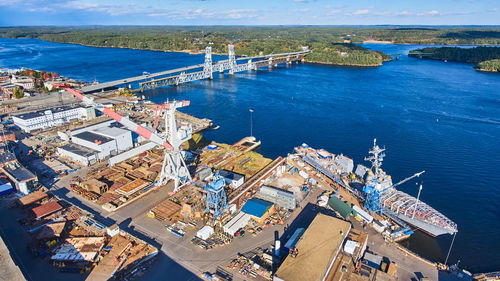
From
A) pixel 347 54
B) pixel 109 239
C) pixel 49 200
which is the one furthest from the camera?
pixel 347 54

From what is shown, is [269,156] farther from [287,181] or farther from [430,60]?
[430,60]

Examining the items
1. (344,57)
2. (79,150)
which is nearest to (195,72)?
(79,150)

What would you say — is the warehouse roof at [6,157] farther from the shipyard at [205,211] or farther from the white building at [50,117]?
the white building at [50,117]

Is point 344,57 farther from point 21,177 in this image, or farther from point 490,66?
point 21,177

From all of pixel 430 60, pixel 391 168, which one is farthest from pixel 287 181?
pixel 430 60

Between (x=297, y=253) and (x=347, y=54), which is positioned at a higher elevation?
(x=347, y=54)

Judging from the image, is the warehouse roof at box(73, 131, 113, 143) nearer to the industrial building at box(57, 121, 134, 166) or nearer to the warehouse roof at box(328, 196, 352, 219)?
the industrial building at box(57, 121, 134, 166)
